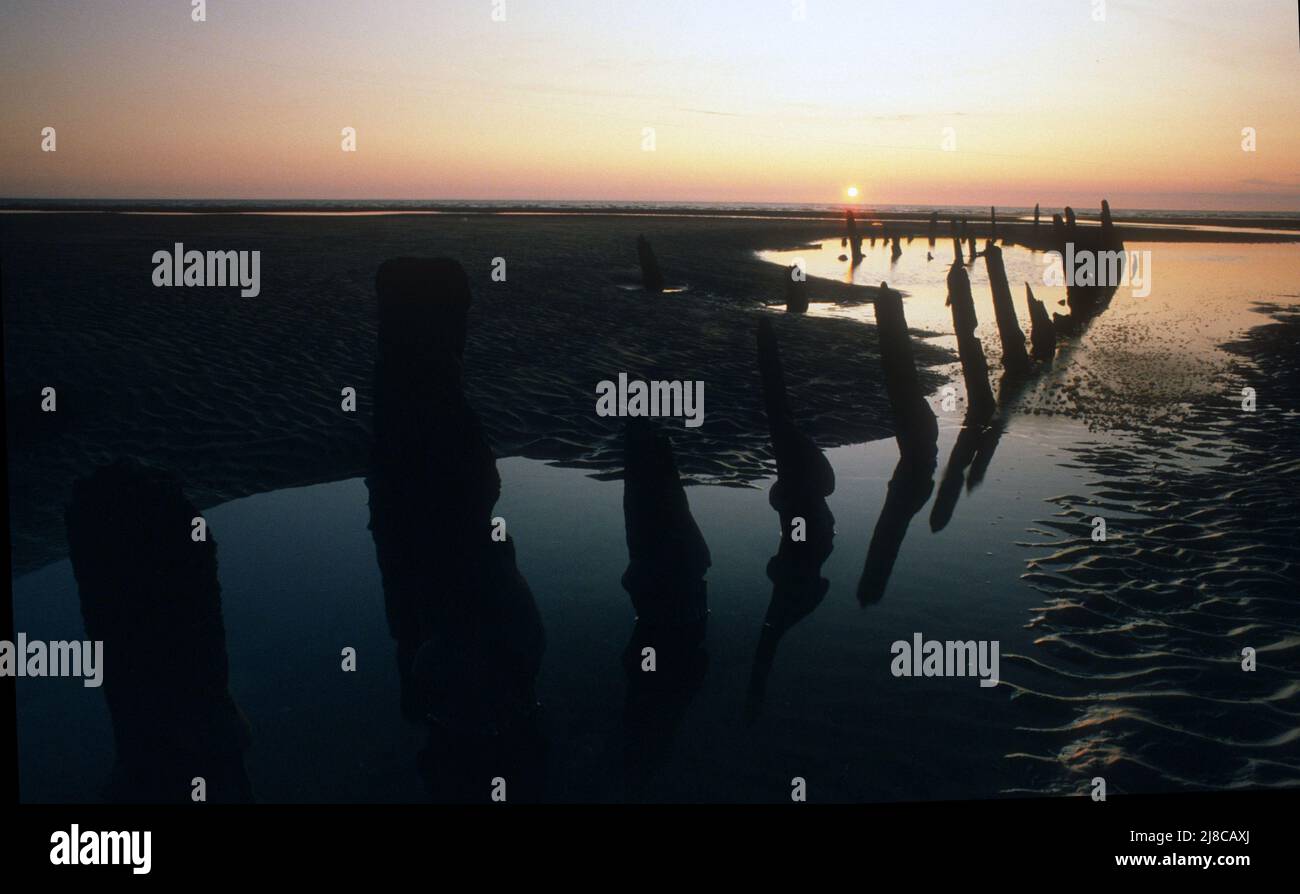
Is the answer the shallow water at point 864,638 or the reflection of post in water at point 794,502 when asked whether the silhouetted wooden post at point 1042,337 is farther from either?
the reflection of post in water at point 794,502

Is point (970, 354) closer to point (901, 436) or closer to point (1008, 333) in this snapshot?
point (901, 436)

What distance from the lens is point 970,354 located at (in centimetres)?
1759

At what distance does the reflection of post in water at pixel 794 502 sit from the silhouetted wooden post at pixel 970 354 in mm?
7769

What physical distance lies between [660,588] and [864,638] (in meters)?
2.25

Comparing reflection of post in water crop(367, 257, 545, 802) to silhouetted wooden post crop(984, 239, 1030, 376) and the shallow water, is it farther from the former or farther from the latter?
silhouetted wooden post crop(984, 239, 1030, 376)

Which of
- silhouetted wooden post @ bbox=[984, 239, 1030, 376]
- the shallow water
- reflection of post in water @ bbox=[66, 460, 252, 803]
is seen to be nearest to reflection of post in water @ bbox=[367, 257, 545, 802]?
the shallow water

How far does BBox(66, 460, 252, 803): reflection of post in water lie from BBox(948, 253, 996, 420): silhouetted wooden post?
14965 mm

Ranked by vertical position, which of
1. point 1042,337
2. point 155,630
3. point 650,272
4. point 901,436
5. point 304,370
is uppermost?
point 650,272

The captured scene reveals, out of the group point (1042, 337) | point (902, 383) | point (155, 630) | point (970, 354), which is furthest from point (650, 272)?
point (155, 630)

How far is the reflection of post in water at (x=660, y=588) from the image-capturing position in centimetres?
811

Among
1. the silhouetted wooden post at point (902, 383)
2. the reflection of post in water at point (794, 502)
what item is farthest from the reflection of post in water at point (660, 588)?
the silhouetted wooden post at point (902, 383)

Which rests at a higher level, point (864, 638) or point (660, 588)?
point (660, 588)
